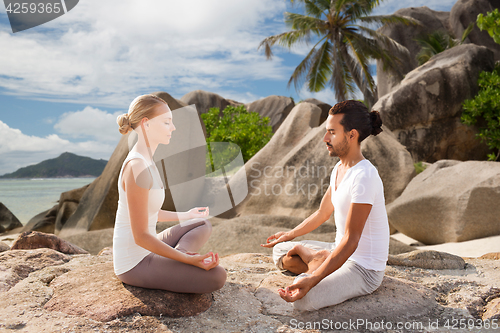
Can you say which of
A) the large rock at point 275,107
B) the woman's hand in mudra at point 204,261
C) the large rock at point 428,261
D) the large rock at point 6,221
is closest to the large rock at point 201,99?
the large rock at point 275,107

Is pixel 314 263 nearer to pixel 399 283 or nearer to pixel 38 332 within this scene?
pixel 399 283

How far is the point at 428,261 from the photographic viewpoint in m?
3.05

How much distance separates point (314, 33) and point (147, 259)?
50.4ft

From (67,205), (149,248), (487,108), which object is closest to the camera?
(149,248)

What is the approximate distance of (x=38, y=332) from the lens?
1.70 meters

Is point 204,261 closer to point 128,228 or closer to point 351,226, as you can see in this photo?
point 128,228

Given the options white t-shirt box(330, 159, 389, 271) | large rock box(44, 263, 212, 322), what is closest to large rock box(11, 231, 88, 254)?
large rock box(44, 263, 212, 322)

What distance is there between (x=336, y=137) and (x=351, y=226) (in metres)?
0.52

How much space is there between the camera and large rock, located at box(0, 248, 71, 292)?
7.74 feet

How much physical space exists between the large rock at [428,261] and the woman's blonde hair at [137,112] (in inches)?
96.2

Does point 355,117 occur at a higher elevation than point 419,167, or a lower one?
higher

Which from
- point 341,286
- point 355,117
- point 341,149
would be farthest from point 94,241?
point 355,117

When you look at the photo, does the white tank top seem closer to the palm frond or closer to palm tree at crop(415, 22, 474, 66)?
the palm frond

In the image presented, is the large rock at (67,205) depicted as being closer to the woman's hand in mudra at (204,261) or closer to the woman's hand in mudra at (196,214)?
the woman's hand in mudra at (196,214)
